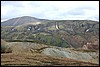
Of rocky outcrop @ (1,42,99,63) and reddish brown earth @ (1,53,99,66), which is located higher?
reddish brown earth @ (1,53,99,66)

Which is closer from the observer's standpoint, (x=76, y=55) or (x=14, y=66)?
(x=14, y=66)

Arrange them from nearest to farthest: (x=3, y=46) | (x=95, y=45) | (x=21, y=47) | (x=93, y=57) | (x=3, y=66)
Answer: (x=3, y=66), (x=3, y=46), (x=21, y=47), (x=93, y=57), (x=95, y=45)

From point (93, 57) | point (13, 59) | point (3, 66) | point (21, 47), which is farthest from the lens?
point (93, 57)

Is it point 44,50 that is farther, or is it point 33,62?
point 44,50

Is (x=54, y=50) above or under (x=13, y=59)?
under

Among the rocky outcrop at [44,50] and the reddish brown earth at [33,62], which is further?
the rocky outcrop at [44,50]

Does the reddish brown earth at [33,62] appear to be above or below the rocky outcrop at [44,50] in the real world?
above

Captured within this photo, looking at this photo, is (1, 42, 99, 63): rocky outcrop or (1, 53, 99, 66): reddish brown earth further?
(1, 42, 99, 63): rocky outcrop

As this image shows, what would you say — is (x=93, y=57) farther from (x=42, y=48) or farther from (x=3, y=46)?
(x=3, y=46)

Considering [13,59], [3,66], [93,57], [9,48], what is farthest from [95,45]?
[3,66]

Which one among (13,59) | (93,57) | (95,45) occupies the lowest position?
(95,45)

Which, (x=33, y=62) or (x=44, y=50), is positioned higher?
(x=33, y=62)
